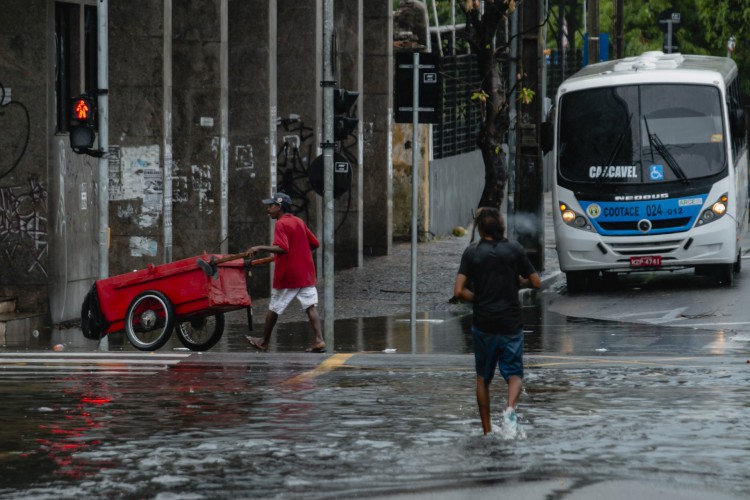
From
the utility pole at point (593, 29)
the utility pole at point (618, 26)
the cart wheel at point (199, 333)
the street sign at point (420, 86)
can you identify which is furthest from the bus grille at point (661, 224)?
the utility pole at point (618, 26)

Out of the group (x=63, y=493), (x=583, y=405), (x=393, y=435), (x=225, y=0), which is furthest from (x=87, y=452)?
(x=225, y=0)

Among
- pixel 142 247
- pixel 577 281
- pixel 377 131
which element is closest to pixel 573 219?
pixel 577 281

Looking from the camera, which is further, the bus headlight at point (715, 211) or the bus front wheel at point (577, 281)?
the bus front wheel at point (577, 281)

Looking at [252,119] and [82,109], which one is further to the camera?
[252,119]

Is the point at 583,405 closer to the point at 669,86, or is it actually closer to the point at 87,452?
the point at 87,452

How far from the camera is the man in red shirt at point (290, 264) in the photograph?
16.3 m

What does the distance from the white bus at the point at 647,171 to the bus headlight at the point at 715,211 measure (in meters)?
0.01

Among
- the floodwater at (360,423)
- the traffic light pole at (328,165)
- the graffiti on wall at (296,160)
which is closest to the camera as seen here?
the floodwater at (360,423)

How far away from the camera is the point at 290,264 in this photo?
1648 cm

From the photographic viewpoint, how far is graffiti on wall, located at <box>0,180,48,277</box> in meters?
20.1

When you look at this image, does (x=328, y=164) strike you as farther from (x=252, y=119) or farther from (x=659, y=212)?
(x=252, y=119)

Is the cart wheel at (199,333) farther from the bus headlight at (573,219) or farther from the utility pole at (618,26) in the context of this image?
the utility pole at (618,26)

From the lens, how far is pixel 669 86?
23062mm

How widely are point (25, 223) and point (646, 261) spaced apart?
8.70 metres
